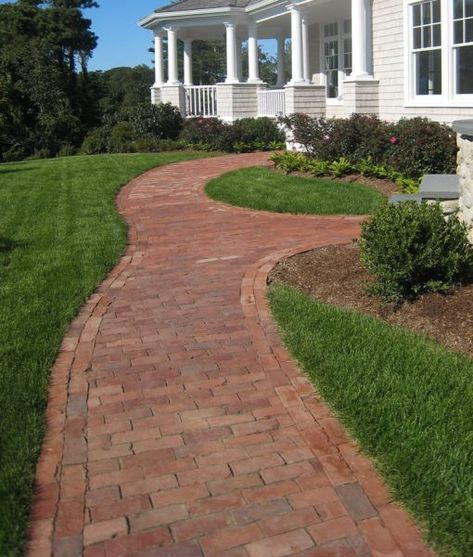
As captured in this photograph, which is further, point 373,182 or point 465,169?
point 373,182

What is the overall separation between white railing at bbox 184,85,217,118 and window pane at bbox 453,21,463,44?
495 inches

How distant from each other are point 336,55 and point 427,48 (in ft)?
24.6

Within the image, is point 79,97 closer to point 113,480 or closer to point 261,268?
point 261,268

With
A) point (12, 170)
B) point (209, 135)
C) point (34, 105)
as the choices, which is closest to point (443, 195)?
point (12, 170)

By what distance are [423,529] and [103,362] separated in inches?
110

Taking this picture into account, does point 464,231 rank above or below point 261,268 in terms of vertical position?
above

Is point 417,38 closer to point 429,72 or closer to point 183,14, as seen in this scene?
point 429,72

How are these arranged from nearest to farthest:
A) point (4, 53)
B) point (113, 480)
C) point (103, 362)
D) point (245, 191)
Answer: point (113, 480) → point (103, 362) → point (245, 191) → point (4, 53)

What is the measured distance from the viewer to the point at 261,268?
761cm

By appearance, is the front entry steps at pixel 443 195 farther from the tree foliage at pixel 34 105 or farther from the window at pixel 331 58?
the tree foliage at pixel 34 105

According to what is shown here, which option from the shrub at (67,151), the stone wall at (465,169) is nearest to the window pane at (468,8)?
the stone wall at (465,169)

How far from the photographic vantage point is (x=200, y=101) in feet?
83.0

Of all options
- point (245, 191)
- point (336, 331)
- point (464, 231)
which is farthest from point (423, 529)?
point (245, 191)

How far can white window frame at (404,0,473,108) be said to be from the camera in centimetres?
1359
